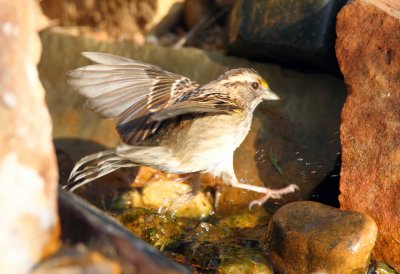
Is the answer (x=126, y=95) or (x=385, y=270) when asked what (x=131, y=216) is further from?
(x=385, y=270)

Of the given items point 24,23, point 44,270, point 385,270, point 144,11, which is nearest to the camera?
point 44,270

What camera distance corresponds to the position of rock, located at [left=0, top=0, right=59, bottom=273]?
2.54 metres

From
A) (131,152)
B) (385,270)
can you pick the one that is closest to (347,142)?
(385,270)

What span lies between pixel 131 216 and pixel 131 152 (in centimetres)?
48

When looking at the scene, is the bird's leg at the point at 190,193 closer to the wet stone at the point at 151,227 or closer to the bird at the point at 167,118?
the bird at the point at 167,118

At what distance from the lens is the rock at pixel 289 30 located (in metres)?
5.29

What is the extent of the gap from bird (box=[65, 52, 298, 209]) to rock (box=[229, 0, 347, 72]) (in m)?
0.50

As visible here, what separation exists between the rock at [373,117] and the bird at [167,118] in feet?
2.07

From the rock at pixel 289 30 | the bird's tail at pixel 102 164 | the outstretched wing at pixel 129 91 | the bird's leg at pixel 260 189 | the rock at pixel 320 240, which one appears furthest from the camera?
the rock at pixel 289 30

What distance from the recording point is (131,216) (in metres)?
4.79

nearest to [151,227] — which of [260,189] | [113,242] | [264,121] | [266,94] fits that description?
[260,189]

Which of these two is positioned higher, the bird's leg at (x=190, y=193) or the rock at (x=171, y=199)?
the bird's leg at (x=190, y=193)

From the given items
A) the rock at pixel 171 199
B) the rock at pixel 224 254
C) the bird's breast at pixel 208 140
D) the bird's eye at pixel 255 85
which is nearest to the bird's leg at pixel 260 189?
the bird's breast at pixel 208 140

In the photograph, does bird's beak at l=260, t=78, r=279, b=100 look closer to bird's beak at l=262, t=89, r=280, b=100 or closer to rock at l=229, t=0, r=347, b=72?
bird's beak at l=262, t=89, r=280, b=100
